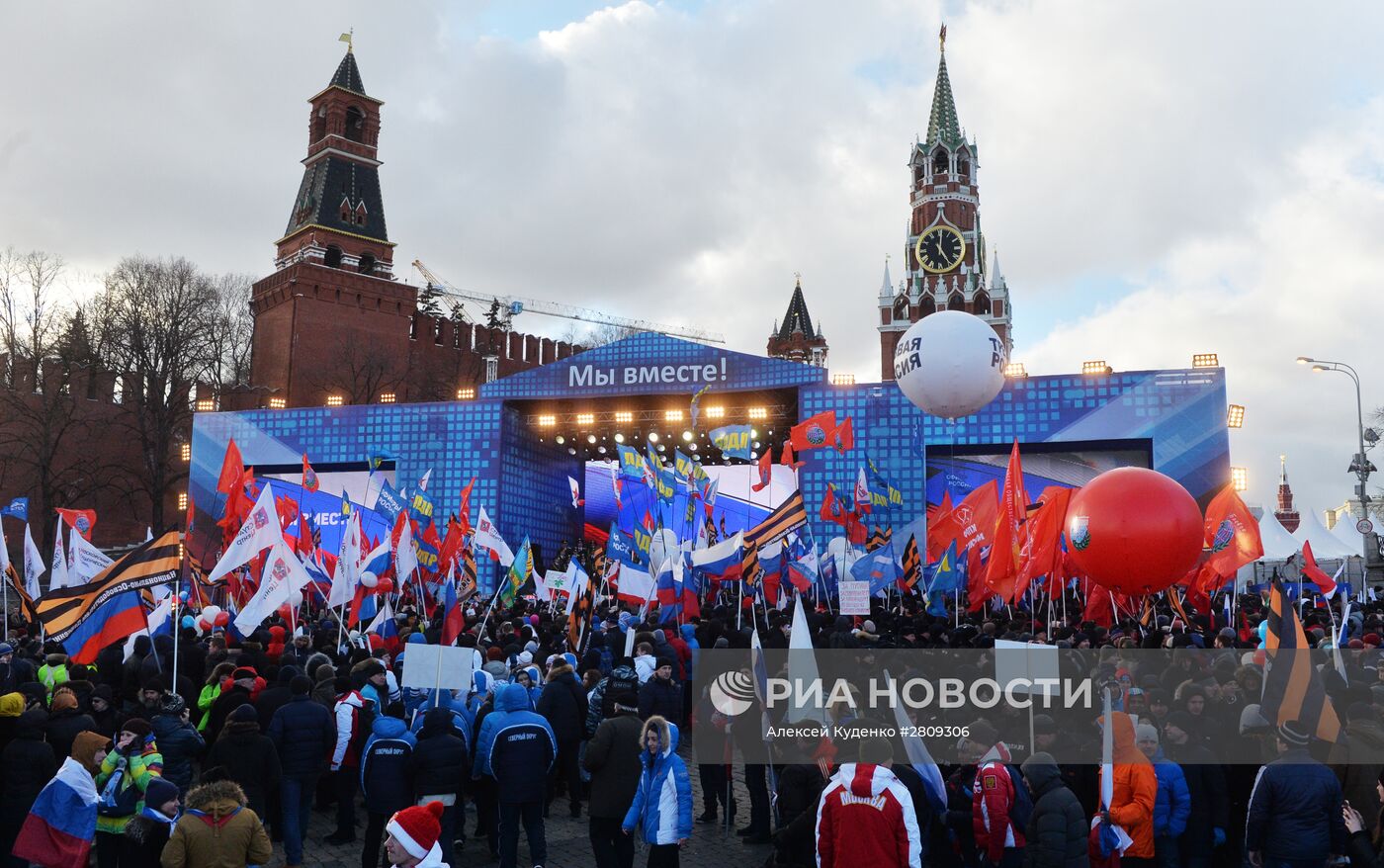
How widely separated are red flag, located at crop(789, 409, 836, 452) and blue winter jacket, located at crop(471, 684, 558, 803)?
1765cm

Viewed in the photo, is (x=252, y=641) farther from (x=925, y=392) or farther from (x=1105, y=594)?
(x=1105, y=594)

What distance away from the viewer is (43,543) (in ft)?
123

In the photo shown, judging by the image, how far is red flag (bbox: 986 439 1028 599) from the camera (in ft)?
49.8

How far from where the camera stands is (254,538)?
46.8 ft

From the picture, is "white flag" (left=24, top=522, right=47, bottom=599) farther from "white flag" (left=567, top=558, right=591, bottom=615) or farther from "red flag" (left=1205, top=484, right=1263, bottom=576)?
"red flag" (left=1205, top=484, right=1263, bottom=576)

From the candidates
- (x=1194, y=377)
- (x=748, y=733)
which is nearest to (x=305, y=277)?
(x=1194, y=377)

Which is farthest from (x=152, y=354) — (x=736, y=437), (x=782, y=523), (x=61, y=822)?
(x=61, y=822)

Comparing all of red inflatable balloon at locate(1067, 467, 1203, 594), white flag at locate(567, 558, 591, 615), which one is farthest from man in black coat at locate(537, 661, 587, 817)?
red inflatable balloon at locate(1067, 467, 1203, 594)

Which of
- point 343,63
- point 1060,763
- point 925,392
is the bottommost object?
point 1060,763

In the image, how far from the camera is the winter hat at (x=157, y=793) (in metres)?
6.36

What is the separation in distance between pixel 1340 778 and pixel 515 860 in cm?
566

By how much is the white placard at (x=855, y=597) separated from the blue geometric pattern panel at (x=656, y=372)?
17325mm

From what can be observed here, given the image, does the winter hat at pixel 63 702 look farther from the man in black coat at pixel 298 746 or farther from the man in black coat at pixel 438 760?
the man in black coat at pixel 438 760

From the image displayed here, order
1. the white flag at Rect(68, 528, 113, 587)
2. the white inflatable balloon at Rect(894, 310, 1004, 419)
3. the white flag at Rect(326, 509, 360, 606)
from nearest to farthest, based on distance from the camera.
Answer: the white flag at Rect(68, 528, 113, 587)
the white flag at Rect(326, 509, 360, 606)
the white inflatable balloon at Rect(894, 310, 1004, 419)
